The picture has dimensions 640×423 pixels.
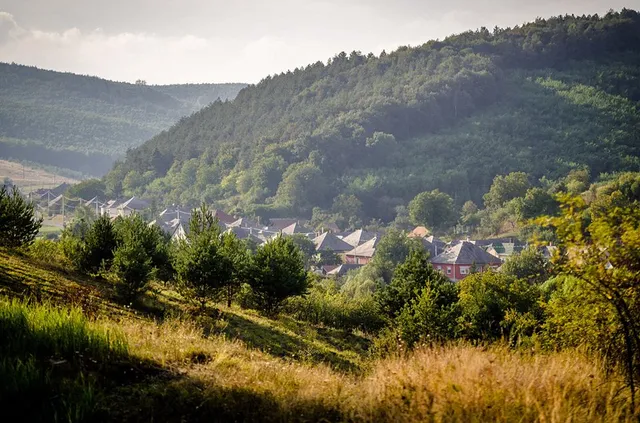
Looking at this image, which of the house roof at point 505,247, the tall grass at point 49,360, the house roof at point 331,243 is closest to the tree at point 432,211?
the house roof at point 331,243

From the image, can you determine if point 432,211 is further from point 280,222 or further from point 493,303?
point 493,303

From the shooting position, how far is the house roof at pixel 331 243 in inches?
2968

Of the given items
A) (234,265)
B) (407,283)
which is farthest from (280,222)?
(234,265)

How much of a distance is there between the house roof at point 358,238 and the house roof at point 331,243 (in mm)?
1805

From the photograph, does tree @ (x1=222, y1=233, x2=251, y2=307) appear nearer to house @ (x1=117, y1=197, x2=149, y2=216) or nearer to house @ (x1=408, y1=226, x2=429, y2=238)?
house @ (x1=408, y1=226, x2=429, y2=238)

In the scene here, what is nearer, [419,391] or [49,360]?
[419,391]

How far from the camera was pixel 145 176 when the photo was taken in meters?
132

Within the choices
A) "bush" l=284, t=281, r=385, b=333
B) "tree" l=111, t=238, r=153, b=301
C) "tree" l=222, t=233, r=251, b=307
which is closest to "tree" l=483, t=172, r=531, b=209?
"bush" l=284, t=281, r=385, b=333

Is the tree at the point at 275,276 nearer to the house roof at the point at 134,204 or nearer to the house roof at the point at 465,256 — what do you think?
the house roof at the point at 465,256

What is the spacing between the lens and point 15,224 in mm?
17312

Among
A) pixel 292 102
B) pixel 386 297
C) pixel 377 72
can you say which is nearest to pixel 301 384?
pixel 386 297

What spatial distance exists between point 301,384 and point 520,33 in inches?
8414

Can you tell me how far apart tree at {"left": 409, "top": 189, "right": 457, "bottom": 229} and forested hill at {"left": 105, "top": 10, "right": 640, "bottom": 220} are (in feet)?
63.8

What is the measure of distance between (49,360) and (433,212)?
3316 inches
